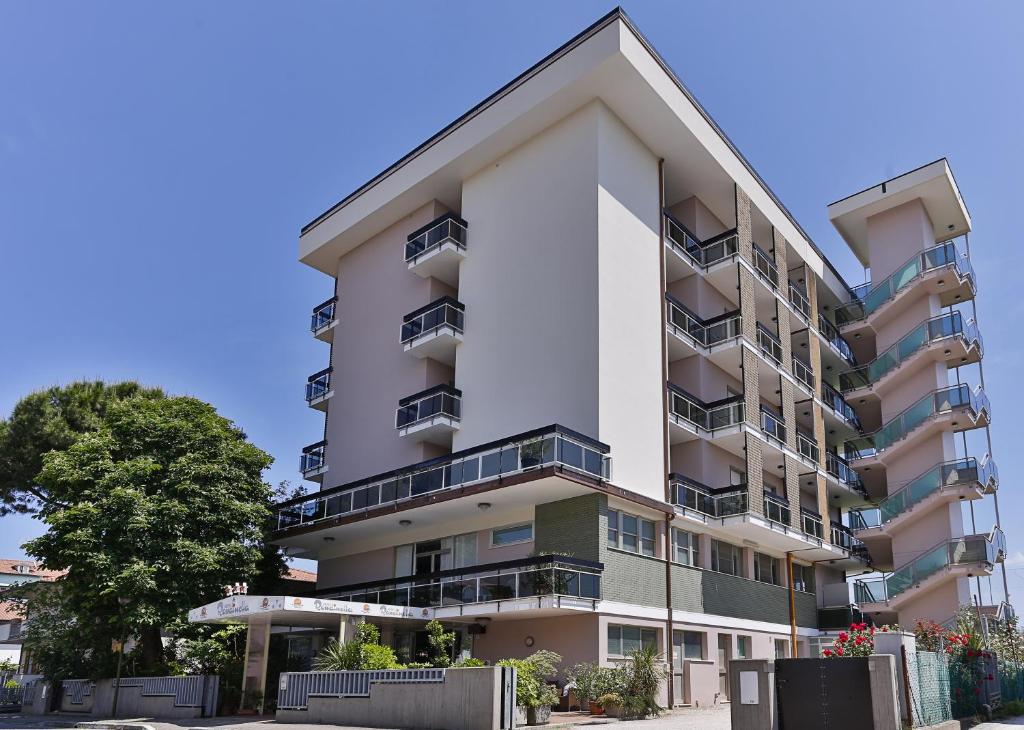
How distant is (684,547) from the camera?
31766 mm

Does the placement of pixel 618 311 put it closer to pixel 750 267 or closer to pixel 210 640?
pixel 750 267

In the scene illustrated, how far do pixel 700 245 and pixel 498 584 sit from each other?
17.4m

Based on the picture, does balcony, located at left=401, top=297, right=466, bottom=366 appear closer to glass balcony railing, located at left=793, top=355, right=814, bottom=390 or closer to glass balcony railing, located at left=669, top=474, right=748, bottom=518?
glass balcony railing, located at left=669, top=474, right=748, bottom=518

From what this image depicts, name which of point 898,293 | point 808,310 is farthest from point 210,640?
point 898,293

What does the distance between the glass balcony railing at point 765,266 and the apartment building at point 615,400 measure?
A: 0.57ft

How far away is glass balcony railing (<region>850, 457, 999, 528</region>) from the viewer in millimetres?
38969

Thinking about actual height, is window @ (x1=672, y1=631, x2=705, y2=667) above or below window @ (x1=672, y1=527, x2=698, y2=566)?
below

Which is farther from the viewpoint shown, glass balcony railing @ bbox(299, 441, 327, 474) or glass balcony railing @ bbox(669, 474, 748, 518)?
glass balcony railing @ bbox(299, 441, 327, 474)

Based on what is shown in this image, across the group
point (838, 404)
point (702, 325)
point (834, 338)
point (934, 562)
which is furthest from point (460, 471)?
point (834, 338)

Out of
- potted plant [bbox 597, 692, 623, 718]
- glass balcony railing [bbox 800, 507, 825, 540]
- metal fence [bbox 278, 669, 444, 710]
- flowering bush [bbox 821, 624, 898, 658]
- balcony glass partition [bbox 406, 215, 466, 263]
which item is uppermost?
balcony glass partition [bbox 406, 215, 466, 263]

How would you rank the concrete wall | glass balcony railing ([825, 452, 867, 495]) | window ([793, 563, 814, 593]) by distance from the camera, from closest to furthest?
the concrete wall → window ([793, 563, 814, 593]) → glass balcony railing ([825, 452, 867, 495])

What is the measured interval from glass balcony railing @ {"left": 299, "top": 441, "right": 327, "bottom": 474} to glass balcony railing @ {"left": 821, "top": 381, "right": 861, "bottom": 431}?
22.6 metres

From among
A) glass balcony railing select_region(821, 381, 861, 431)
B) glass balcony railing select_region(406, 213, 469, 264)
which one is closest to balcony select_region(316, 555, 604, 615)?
glass balcony railing select_region(406, 213, 469, 264)

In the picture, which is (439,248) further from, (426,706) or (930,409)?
(930,409)
